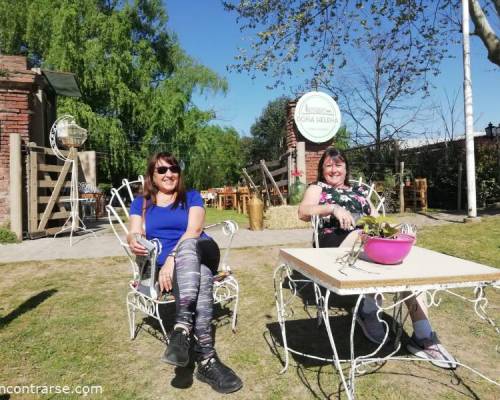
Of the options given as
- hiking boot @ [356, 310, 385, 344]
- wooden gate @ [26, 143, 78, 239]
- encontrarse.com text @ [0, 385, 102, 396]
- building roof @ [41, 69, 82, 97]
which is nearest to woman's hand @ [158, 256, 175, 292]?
encontrarse.com text @ [0, 385, 102, 396]

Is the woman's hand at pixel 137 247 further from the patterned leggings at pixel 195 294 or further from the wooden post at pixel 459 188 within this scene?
the wooden post at pixel 459 188

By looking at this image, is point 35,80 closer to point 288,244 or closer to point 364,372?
point 288,244

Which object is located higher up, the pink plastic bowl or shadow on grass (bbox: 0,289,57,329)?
the pink plastic bowl

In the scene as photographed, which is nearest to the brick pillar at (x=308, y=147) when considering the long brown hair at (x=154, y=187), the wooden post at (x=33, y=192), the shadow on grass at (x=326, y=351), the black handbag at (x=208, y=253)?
the wooden post at (x=33, y=192)

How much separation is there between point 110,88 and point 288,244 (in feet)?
44.5

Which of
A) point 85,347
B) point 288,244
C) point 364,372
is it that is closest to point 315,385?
point 364,372

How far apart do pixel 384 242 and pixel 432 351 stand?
0.93m

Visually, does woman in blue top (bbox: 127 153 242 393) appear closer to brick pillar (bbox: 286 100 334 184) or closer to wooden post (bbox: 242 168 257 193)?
brick pillar (bbox: 286 100 334 184)

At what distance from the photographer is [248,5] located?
29.2ft

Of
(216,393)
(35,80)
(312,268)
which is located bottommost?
(216,393)

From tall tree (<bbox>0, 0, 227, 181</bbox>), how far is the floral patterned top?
1545 centimetres

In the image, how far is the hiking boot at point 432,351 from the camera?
225 cm

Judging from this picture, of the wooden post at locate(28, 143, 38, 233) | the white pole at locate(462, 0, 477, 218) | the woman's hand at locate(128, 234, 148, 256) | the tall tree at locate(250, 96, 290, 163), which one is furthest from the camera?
the tall tree at locate(250, 96, 290, 163)

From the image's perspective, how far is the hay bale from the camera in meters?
8.20
